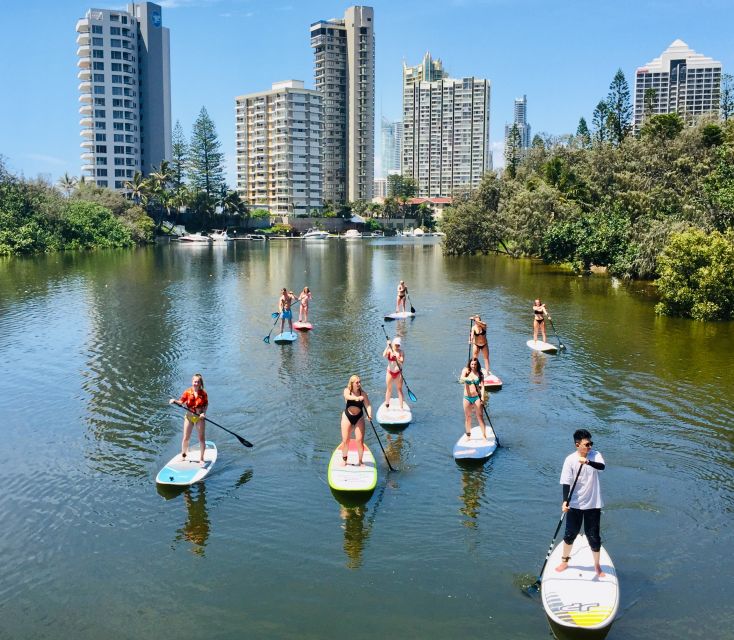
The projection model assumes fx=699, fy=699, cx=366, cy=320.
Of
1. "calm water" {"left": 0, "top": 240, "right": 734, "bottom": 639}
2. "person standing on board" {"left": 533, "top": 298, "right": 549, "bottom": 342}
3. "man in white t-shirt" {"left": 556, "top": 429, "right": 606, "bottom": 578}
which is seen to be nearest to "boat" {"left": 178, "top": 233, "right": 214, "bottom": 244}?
"calm water" {"left": 0, "top": 240, "right": 734, "bottom": 639}

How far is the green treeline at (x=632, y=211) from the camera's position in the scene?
3559 centimetres

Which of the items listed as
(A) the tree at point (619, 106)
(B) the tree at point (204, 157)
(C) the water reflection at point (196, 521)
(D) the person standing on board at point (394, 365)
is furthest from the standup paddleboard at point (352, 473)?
(B) the tree at point (204, 157)

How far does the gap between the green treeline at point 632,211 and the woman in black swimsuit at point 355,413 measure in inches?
1021

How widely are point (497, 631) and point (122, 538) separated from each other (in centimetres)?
680

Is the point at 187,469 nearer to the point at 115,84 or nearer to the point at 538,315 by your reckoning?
the point at 538,315

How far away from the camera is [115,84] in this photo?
156 m

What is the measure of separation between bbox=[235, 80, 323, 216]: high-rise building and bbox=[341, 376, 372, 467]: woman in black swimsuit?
173 meters

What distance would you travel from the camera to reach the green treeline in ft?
117

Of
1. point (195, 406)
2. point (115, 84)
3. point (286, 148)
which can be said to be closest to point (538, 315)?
point (195, 406)

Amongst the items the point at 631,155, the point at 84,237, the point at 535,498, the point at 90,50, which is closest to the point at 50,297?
the point at 535,498

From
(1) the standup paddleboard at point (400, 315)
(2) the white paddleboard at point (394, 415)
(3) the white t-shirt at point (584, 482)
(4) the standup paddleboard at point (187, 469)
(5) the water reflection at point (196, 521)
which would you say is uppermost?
(3) the white t-shirt at point (584, 482)

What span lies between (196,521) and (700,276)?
30006 millimetres

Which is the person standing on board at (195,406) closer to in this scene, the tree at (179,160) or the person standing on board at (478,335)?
the person standing on board at (478,335)

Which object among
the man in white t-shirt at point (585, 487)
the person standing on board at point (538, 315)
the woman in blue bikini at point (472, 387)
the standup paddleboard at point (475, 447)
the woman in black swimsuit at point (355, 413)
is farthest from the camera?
the person standing on board at point (538, 315)
